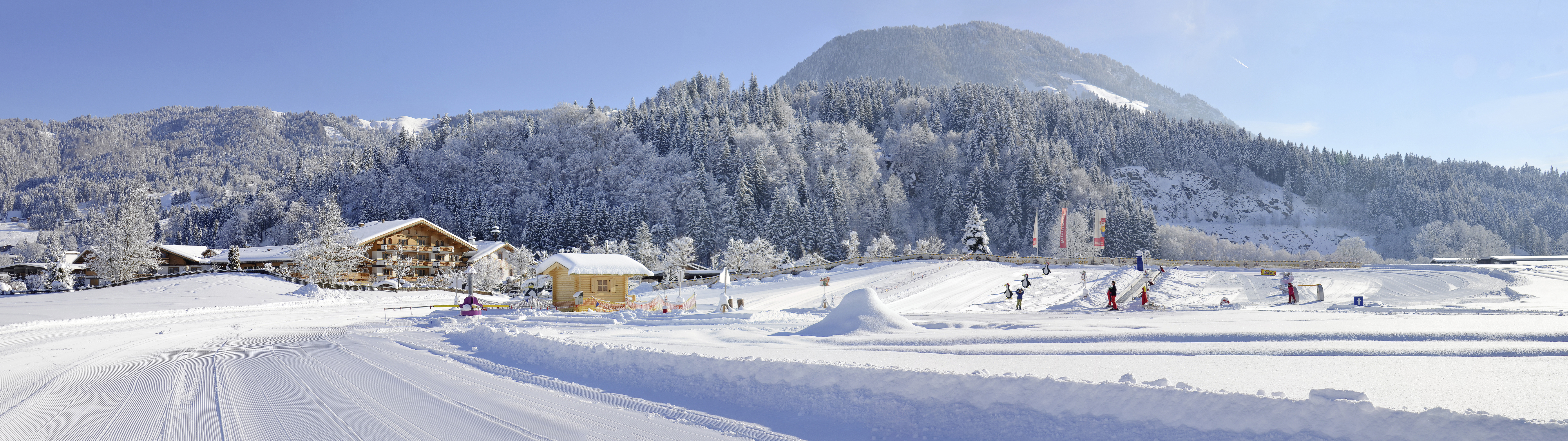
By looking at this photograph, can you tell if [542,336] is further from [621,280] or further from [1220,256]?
[1220,256]

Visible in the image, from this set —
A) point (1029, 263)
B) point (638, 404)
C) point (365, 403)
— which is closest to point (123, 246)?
point (365, 403)

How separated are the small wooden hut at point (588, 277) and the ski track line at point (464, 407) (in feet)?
65.0

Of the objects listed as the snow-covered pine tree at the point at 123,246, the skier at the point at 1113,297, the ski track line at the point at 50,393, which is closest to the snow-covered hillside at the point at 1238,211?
the skier at the point at 1113,297

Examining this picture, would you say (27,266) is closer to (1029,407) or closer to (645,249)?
(645,249)

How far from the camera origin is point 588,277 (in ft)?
108

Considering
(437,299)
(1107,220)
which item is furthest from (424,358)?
(1107,220)

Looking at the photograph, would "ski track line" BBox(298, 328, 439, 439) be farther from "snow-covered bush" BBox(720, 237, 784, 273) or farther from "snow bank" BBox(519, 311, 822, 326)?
"snow-covered bush" BBox(720, 237, 784, 273)

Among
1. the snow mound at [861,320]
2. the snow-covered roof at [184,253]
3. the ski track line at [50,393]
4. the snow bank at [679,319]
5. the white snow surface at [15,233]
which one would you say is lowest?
the snow bank at [679,319]

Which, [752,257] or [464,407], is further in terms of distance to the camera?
[752,257]

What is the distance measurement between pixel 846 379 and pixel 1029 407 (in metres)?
2.15

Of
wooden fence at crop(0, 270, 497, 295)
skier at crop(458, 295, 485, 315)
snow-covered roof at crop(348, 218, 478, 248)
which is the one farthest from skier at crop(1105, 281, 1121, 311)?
snow-covered roof at crop(348, 218, 478, 248)

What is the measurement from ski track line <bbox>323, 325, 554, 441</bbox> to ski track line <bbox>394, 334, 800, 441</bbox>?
3.93 ft

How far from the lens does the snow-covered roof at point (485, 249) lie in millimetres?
68312

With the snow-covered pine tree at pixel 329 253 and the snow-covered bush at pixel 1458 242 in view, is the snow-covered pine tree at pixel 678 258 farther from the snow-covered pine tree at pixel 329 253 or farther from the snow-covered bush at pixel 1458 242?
the snow-covered bush at pixel 1458 242
